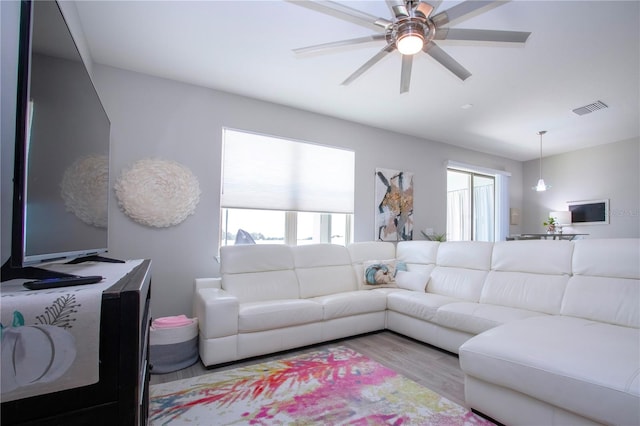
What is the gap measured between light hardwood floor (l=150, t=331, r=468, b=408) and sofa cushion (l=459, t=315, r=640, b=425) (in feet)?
1.53

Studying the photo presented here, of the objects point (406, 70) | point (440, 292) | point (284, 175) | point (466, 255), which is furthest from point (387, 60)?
point (440, 292)

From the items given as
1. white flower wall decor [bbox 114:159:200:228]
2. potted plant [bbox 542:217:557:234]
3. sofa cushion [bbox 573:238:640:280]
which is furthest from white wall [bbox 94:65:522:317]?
potted plant [bbox 542:217:557:234]

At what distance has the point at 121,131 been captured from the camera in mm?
2998

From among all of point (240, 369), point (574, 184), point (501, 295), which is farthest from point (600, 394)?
point (574, 184)

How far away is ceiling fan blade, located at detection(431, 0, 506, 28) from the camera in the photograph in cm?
158

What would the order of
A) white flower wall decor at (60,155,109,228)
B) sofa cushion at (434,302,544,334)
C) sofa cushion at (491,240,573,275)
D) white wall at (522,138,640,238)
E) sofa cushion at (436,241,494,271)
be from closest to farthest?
white flower wall decor at (60,155,109,228)
sofa cushion at (434,302,544,334)
sofa cushion at (491,240,573,275)
sofa cushion at (436,241,494,271)
white wall at (522,138,640,238)

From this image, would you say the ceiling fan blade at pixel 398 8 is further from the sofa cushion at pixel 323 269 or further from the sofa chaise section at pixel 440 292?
the sofa cushion at pixel 323 269

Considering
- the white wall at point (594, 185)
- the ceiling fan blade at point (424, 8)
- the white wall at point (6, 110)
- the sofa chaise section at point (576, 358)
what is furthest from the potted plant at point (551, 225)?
the white wall at point (6, 110)

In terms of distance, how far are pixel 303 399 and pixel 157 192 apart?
2367 millimetres

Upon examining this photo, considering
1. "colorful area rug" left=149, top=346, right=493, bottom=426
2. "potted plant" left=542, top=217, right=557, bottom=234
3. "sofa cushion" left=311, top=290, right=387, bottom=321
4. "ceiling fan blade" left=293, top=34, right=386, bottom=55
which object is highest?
"ceiling fan blade" left=293, top=34, right=386, bottom=55

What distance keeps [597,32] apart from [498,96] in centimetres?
120

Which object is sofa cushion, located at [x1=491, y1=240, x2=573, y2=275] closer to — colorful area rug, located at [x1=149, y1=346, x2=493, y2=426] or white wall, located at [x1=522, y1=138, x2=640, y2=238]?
colorful area rug, located at [x1=149, y1=346, x2=493, y2=426]

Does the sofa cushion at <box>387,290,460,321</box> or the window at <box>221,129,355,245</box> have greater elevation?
the window at <box>221,129,355,245</box>

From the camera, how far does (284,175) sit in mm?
3904
